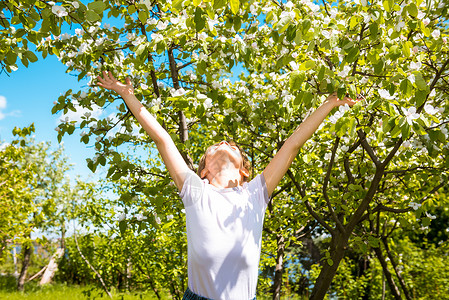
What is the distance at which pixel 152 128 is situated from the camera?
2129 millimetres

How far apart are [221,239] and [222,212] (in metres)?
0.14

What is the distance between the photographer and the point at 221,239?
1.88 m

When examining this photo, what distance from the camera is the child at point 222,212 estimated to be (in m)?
1.85

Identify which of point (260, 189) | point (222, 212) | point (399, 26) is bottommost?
point (222, 212)

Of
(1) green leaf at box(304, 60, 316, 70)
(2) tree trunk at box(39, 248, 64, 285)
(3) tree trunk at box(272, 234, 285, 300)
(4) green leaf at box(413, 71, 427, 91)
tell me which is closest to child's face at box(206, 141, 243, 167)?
(1) green leaf at box(304, 60, 316, 70)

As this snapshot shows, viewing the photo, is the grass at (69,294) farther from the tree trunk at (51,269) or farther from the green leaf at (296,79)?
the green leaf at (296,79)

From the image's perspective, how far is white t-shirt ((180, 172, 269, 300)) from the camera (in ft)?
6.04

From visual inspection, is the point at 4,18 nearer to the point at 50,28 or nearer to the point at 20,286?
the point at 50,28

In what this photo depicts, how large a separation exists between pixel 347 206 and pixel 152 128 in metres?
3.12

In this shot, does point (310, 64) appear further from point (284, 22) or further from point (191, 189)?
point (191, 189)

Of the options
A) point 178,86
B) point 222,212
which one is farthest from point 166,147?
point 178,86

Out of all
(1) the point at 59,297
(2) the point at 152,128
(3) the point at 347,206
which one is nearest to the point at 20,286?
(1) the point at 59,297

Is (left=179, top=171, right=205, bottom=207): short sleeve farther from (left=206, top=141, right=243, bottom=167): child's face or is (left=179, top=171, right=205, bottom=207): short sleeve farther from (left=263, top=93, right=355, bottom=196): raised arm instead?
(left=263, top=93, right=355, bottom=196): raised arm

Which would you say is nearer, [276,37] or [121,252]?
[276,37]
